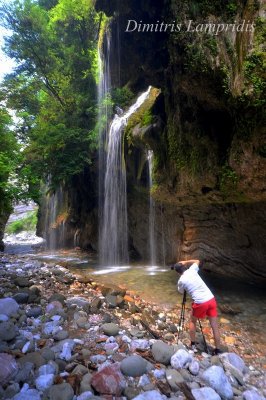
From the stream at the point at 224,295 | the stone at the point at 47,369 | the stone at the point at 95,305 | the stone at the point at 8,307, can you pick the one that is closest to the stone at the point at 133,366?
the stone at the point at 47,369

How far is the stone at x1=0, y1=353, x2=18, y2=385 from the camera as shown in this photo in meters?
3.33

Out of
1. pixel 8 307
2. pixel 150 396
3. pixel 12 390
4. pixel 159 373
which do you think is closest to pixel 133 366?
pixel 159 373

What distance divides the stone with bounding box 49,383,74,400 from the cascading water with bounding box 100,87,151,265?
36.2 feet

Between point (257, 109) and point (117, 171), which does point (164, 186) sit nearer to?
point (257, 109)

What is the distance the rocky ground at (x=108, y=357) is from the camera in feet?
11.0

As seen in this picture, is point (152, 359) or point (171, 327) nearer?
point (152, 359)

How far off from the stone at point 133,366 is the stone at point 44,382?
93 cm

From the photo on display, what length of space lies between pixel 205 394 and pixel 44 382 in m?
1.98

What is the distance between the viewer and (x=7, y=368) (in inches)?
135

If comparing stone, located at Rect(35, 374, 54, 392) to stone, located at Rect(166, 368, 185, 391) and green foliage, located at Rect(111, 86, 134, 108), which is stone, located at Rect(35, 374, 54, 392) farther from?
green foliage, located at Rect(111, 86, 134, 108)

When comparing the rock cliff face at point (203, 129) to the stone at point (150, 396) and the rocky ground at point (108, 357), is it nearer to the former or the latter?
the rocky ground at point (108, 357)

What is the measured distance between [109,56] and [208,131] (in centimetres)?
527

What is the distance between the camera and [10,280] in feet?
24.8

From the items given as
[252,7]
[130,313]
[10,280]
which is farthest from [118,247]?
[252,7]
